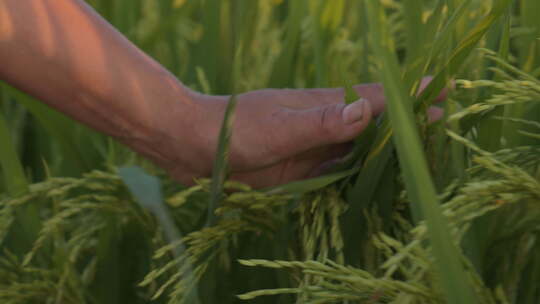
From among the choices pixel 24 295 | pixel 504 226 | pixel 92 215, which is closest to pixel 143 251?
pixel 92 215

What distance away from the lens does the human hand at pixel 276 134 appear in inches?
32.4

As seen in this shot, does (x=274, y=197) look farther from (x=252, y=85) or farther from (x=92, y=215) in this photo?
(x=252, y=85)

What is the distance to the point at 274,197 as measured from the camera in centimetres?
79

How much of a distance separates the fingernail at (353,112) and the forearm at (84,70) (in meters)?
0.18

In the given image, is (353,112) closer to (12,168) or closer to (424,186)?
(424,186)

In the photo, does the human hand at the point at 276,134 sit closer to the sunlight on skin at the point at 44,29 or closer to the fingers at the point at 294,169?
the fingers at the point at 294,169

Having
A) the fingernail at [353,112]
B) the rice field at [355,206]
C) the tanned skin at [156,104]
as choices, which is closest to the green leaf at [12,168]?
the rice field at [355,206]

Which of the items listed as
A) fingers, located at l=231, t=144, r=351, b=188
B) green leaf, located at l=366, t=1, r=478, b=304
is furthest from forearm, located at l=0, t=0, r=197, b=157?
green leaf, located at l=366, t=1, r=478, b=304

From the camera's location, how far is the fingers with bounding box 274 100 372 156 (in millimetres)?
778

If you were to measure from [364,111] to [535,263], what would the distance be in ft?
0.75

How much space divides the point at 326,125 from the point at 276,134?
62 mm

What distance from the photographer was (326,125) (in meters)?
0.81

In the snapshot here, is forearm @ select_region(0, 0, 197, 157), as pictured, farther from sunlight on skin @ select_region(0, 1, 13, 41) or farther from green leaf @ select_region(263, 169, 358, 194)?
green leaf @ select_region(263, 169, 358, 194)

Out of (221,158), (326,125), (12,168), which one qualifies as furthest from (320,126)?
(12,168)
